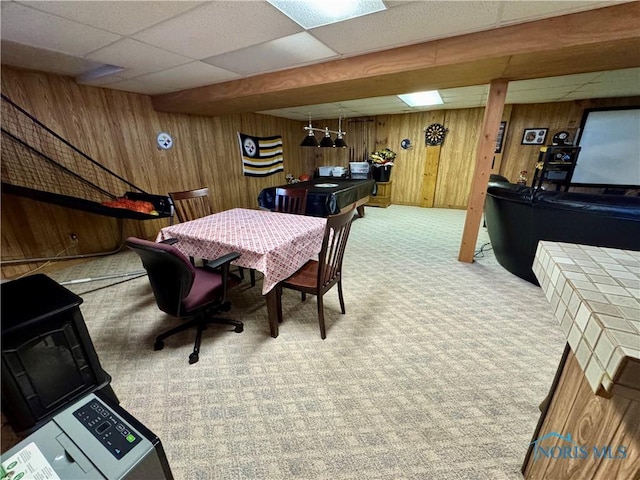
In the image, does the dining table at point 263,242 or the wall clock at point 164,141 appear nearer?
the dining table at point 263,242

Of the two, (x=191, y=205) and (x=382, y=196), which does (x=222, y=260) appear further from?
(x=382, y=196)

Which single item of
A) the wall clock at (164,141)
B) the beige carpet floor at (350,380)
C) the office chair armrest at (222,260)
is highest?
the wall clock at (164,141)

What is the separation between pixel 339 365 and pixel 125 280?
251 cm

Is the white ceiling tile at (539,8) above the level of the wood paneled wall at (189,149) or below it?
above

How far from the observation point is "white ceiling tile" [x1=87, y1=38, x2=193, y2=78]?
2029mm

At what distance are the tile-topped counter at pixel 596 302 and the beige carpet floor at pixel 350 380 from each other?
0.92m

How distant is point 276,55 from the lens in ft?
7.43

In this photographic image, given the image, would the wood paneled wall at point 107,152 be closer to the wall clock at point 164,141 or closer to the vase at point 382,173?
the wall clock at point 164,141

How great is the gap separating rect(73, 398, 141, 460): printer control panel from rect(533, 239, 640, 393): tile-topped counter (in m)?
1.11

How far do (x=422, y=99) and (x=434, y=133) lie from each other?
155 centimetres

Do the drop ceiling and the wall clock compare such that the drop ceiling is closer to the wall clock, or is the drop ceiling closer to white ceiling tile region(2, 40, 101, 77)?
white ceiling tile region(2, 40, 101, 77)

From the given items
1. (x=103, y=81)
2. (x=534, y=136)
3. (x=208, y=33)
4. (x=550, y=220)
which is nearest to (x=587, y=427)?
(x=550, y=220)

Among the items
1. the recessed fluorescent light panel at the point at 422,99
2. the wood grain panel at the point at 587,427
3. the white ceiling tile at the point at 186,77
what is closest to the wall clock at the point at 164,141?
the white ceiling tile at the point at 186,77

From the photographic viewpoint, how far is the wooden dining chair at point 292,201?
285 centimetres
